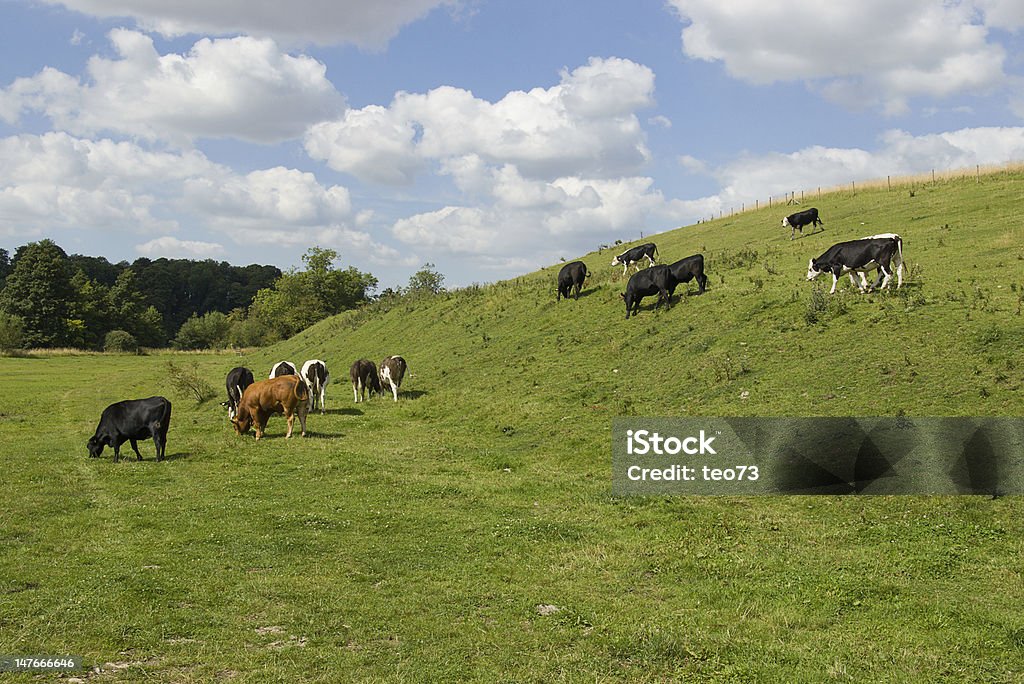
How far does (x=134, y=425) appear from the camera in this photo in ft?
57.3

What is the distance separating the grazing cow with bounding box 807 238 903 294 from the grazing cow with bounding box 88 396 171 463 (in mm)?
20466

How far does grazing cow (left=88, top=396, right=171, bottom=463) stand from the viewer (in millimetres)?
17391

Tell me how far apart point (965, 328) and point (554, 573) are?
1415cm

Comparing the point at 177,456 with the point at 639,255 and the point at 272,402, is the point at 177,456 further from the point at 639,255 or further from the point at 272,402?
the point at 639,255

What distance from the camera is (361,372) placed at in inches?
1106

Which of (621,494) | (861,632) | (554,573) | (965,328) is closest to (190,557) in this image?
(554,573)

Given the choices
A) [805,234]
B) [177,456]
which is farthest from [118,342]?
[177,456]

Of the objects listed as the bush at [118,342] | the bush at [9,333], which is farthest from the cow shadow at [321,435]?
the bush at [118,342]

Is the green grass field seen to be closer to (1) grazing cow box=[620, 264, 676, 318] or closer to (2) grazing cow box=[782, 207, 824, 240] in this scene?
(1) grazing cow box=[620, 264, 676, 318]

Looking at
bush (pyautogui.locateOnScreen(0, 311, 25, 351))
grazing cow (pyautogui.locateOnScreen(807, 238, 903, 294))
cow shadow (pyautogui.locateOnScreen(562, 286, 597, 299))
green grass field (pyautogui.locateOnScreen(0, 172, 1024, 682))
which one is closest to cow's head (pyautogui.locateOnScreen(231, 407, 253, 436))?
green grass field (pyautogui.locateOnScreen(0, 172, 1024, 682))

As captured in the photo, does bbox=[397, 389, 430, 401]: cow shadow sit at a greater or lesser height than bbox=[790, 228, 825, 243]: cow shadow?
lesser

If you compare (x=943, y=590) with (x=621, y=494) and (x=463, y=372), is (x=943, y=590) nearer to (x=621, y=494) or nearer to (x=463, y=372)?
(x=621, y=494)

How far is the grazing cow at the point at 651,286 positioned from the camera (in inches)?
1114

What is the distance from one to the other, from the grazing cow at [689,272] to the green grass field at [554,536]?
2974mm
